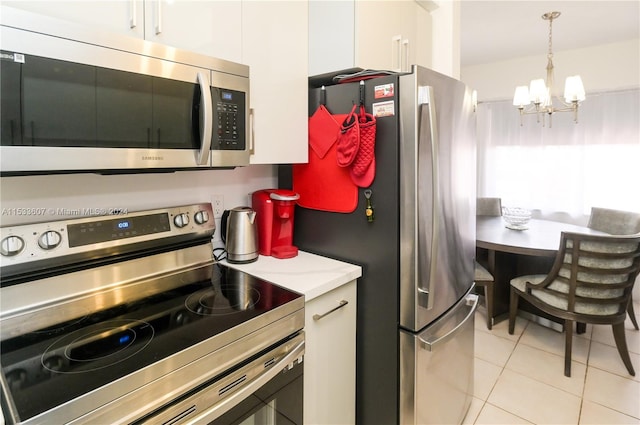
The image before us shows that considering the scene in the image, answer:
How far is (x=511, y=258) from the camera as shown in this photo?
3.13 m

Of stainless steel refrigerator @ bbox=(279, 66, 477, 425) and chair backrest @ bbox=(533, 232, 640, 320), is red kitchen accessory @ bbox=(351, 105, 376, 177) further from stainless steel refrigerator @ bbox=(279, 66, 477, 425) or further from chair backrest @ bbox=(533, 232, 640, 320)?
chair backrest @ bbox=(533, 232, 640, 320)

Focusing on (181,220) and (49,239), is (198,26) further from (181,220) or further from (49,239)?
(49,239)

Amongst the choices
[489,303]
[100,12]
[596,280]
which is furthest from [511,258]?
[100,12]

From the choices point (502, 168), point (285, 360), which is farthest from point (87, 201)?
point (502, 168)

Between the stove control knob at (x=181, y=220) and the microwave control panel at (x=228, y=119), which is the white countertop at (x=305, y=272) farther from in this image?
the microwave control panel at (x=228, y=119)

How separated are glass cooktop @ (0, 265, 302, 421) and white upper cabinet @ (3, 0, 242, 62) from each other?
84 cm

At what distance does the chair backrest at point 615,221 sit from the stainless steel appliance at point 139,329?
2.98 meters

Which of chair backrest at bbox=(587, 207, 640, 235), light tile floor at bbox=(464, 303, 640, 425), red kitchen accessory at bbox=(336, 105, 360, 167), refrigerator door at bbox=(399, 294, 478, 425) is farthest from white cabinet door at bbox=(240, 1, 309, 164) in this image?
chair backrest at bbox=(587, 207, 640, 235)

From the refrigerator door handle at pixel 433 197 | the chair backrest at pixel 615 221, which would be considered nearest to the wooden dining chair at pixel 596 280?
the chair backrest at pixel 615 221

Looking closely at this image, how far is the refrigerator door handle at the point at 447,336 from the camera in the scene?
1.45 m

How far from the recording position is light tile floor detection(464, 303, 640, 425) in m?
1.95

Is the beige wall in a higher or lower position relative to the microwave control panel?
higher

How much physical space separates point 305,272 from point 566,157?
3.74m

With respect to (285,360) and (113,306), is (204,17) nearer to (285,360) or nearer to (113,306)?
(113,306)
